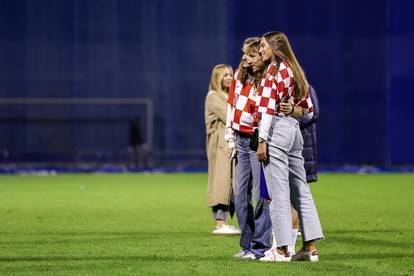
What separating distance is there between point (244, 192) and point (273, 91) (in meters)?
1.32

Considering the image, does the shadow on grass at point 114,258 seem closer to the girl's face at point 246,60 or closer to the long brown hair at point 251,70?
the long brown hair at point 251,70

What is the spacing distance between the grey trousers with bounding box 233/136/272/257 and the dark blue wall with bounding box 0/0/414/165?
836 inches

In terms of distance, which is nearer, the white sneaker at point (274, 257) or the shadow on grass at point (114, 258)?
the white sneaker at point (274, 257)

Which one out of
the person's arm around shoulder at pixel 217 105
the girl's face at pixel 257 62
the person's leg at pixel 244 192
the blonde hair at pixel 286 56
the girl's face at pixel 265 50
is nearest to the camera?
the blonde hair at pixel 286 56

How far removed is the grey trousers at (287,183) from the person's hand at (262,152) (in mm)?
51

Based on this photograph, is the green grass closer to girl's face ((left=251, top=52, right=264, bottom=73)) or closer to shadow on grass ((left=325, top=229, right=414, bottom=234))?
shadow on grass ((left=325, top=229, right=414, bottom=234))

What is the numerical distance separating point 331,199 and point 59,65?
51.2ft

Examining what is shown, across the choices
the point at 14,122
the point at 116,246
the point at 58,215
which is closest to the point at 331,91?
the point at 14,122

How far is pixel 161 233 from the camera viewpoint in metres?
11.5

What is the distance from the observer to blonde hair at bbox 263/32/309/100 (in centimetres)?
833

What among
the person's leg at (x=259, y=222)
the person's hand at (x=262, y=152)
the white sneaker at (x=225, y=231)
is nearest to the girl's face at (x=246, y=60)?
the person's leg at (x=259, y=222)

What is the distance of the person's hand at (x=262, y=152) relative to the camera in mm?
8328

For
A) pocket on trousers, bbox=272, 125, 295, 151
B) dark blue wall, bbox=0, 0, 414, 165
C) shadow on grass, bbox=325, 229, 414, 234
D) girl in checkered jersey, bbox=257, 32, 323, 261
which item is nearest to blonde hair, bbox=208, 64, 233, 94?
shadow on grass, bbox=325, 229, 414, 234

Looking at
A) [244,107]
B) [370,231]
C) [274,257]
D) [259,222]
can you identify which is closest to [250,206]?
[259,222]
